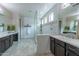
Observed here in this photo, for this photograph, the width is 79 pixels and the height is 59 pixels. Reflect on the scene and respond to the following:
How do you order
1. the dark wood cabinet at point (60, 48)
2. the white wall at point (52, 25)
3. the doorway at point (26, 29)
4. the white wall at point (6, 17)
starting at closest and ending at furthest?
the dark wood cabinet at point (60, 48) → the white wall at point (6, 17) → the doorway at point (26, 29) → the white wall at point (52, 25)

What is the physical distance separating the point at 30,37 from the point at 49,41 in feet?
2.84

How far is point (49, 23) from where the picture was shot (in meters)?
5.27

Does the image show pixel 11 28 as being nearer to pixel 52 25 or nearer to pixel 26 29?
pixel 26 29

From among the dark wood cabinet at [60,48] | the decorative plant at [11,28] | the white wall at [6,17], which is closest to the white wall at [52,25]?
the decorative plant at [11,28]

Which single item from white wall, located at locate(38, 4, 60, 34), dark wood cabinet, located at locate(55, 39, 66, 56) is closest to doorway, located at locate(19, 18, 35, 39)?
white wall, located at locate(38, 4, 60, 34)

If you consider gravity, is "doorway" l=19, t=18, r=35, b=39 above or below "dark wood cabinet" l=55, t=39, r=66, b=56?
above

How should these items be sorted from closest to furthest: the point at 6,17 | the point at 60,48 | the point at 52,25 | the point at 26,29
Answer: the point at 60,48 → the point at 6,17 → the point at 26,29 → the point at 52,25

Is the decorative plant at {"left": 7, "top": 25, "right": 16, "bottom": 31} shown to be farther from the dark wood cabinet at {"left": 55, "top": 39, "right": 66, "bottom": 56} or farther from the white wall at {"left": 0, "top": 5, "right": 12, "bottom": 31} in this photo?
the dark wood cabinet at {"left": 55, "top": 39, "right": 66, "bottom": 56}

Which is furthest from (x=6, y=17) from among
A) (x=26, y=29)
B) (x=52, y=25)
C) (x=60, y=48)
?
(x=60, y=48)

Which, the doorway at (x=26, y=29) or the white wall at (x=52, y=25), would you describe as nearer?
the doorway at (x=26, y=29)

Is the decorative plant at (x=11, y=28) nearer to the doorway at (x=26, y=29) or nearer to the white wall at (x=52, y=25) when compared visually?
the doorway at (x=26, y=29)

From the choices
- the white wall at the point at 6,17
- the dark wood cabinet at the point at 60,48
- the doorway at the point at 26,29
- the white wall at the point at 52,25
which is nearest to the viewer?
the dark wood cabinet at the point at 60,48

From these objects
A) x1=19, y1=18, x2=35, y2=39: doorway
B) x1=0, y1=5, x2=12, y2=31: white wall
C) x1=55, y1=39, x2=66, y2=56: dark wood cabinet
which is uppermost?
x1=0, y1=5, x2=12, y2=31: white wall

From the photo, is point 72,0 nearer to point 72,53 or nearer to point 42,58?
point 42,58
